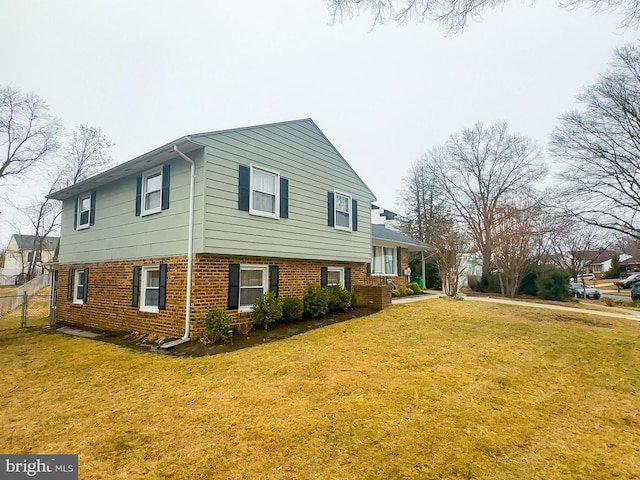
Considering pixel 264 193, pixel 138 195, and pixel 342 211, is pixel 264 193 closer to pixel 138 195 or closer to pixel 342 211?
pixel 138 195

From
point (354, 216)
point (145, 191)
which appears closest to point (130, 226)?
point (145, 191)

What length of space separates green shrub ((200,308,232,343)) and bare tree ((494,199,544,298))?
56.8 ft

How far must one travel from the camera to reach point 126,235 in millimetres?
10297

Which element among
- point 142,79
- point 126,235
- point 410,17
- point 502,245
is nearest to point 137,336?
point 126,235

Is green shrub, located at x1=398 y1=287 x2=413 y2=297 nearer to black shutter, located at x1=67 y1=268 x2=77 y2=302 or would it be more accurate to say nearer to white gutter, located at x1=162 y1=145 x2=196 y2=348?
white gutter, located at x1=162 y1=145 x2=196 y2=348

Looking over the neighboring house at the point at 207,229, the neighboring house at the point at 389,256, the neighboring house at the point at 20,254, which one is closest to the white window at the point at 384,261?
the neighboring house at the point at 389,256

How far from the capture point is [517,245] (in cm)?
1883

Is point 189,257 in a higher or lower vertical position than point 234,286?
higher

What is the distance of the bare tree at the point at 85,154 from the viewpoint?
23.8m

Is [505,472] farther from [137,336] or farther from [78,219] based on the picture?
[78,219]

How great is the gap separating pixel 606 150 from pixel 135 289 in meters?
23.7

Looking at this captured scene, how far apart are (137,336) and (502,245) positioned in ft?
Result: 62.7

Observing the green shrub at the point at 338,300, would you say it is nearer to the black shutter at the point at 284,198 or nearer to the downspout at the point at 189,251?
the black shutter at the point at 284,198

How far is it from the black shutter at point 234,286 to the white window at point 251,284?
0.88ft
